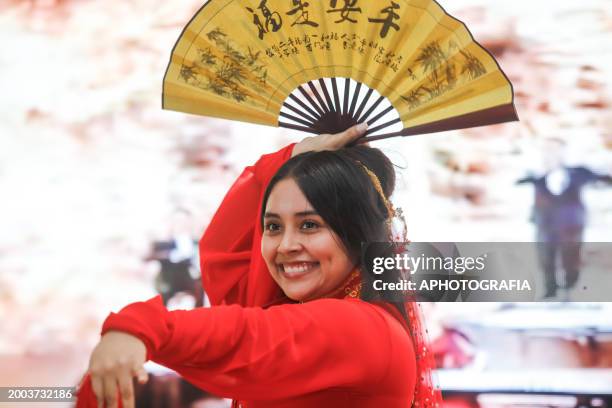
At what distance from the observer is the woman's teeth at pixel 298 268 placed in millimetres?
1933

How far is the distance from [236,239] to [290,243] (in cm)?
33

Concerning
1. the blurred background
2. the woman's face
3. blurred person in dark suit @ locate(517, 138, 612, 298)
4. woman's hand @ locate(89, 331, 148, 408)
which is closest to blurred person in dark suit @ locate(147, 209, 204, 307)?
the blurred background

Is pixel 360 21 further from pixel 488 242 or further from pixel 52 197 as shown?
pixel 52 197

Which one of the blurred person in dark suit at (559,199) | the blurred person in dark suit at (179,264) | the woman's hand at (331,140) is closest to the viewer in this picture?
the woman's hand at (331,140)

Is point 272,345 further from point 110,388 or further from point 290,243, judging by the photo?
point 290,243

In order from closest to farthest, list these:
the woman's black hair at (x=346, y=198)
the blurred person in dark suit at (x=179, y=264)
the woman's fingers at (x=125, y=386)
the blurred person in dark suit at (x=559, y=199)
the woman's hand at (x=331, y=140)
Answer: the woman's fingers at (x=125, y=386) → the woman's black hair at (x=346, y=198) → the woman's hand at (x=331, y=140) → the blurred person in dark suit at (x=559, y=199) → the blurred person in dark suit at (x=179, y=264)

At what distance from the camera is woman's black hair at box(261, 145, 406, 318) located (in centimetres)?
A: 191

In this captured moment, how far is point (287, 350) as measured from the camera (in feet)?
4.66

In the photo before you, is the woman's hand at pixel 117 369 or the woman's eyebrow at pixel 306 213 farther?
the woman's eyebrow at pixel 306 213

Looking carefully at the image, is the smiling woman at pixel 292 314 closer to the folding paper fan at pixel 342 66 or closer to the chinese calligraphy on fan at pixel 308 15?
the folding paper fan at pixel 342 66

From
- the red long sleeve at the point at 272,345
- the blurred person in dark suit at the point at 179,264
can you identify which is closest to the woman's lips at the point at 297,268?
the red long sleeve at the point at 272,345

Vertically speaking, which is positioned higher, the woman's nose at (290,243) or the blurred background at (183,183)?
the blurred background at (183,183)

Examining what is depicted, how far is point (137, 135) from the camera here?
2525mm

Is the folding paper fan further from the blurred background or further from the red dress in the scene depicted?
the red dress
